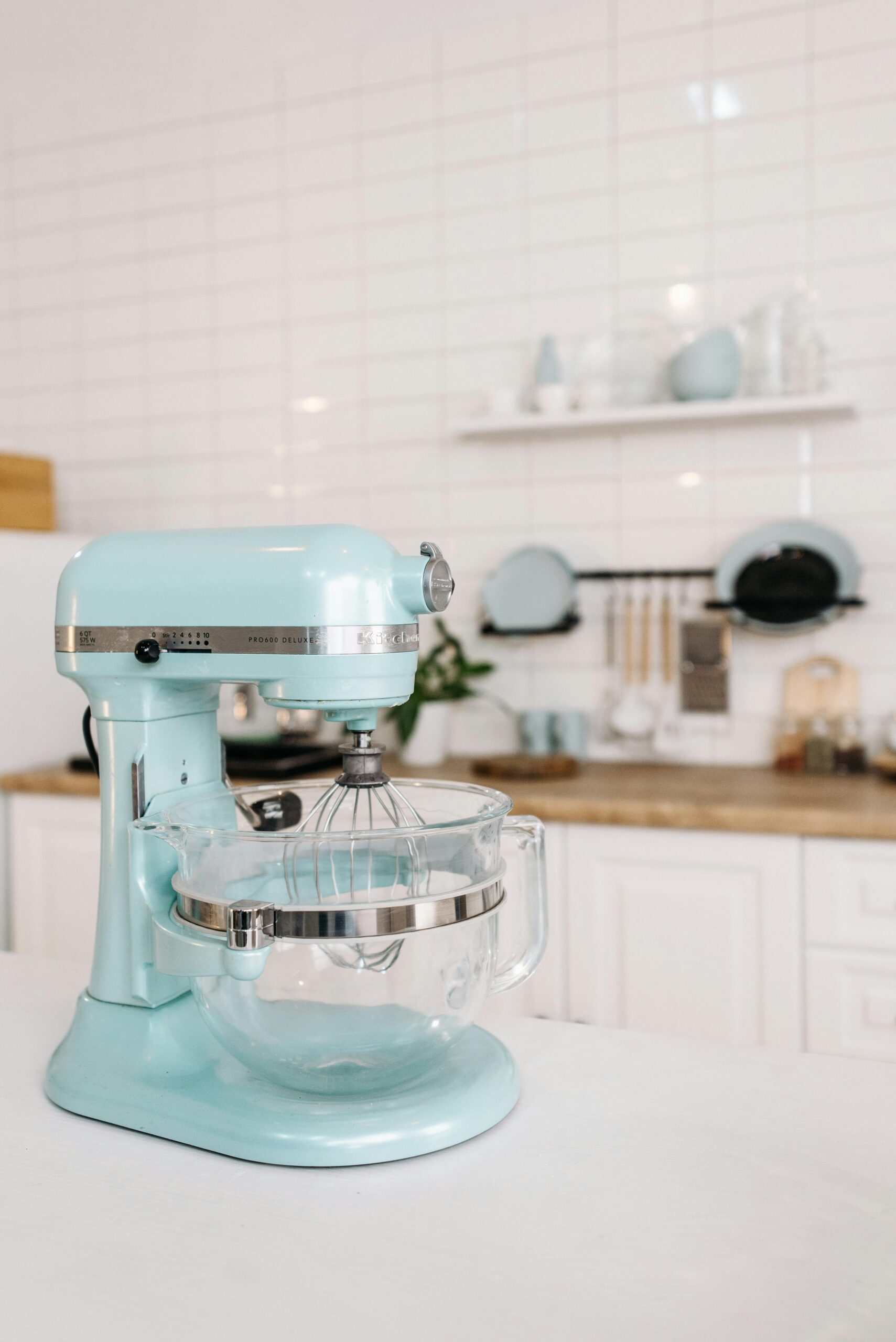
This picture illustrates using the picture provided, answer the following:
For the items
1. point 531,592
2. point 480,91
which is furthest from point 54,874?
point 480,91

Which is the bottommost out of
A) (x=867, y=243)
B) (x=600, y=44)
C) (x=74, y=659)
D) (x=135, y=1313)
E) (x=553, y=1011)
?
(x=553, y=1011)

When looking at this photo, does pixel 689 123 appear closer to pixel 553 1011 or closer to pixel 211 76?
pixel 211 76

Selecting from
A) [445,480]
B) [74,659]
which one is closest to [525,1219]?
[74,659]

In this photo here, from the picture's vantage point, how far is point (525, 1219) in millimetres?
690

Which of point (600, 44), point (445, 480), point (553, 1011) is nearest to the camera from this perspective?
point (553, 1011)

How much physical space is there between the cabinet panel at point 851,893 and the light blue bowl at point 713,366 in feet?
3.30

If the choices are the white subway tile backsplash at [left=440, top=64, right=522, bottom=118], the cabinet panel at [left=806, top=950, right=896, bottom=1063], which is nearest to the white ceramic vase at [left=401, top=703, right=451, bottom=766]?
the cabinet panel at [left=806, top=950, right=896, bottom=1063]

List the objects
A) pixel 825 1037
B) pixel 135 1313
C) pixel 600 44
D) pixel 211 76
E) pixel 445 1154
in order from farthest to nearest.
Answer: pixel 211 76
pixel 600 44
pixel 825 1037
pixel 445 1154
pixel 135 1313

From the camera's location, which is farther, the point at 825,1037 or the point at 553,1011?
the point at 553,1011

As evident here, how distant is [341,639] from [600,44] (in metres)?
2.26

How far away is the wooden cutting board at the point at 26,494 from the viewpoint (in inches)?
110

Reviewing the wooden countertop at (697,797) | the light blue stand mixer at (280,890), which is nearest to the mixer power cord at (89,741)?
the light blue stand mixer at (280,890)

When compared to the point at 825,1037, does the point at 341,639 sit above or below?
above

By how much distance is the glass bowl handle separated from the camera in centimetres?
84
